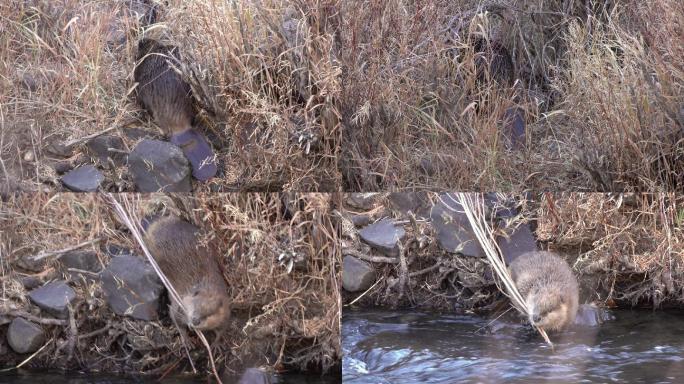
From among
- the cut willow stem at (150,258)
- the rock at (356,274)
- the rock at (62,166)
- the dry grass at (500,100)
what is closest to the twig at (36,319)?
the cut willow stem at (150,258)

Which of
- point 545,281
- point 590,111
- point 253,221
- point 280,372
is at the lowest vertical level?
point 280,372

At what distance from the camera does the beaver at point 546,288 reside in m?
2.00

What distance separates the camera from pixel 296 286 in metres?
2.04

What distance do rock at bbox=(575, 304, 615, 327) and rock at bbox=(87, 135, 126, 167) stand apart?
1.29m

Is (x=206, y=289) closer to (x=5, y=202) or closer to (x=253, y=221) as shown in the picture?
(x=253, y=221)

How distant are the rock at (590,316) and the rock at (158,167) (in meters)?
1.02

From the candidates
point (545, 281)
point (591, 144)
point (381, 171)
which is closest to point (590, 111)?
point (591, 144)

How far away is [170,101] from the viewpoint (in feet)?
8.41

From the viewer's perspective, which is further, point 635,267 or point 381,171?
point 381,171

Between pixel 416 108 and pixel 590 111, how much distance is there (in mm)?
529

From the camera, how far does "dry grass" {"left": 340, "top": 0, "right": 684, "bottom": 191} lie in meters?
2.49

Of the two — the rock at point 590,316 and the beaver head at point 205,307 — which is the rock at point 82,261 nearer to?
the beaver head at point 205,307

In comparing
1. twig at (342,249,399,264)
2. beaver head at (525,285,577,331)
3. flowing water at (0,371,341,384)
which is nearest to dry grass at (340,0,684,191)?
twig at (342,249,399,264)

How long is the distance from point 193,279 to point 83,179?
2.08ft
